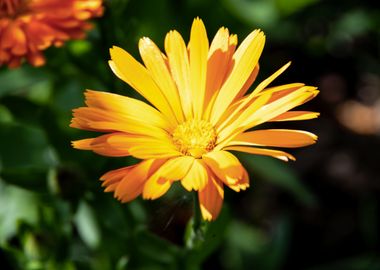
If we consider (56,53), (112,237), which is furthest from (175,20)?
(112,237)

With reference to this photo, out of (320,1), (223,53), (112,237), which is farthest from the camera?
(320,1)

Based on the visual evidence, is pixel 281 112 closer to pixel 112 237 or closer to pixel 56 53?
pixel 112 237

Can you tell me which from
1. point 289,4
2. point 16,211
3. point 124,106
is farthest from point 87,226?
point 289,4

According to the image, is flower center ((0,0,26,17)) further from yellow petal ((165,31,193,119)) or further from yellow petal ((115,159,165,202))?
yellow petal ((115,159,165,202))

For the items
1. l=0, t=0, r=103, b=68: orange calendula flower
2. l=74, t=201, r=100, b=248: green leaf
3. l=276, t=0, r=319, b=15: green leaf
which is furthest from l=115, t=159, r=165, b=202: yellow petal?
l=276, t=0, r=319, b=15: green leaf

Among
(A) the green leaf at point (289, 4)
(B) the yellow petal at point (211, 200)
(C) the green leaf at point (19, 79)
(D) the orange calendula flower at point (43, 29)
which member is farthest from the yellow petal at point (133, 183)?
(A) the green leaf at point (289, 4)

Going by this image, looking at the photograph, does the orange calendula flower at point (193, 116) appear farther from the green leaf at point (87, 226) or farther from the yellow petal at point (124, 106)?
the green leaf at point (87, 226)

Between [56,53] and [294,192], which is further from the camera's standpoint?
[294,192]

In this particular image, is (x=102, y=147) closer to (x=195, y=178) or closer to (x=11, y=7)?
(x=195, y=178)
